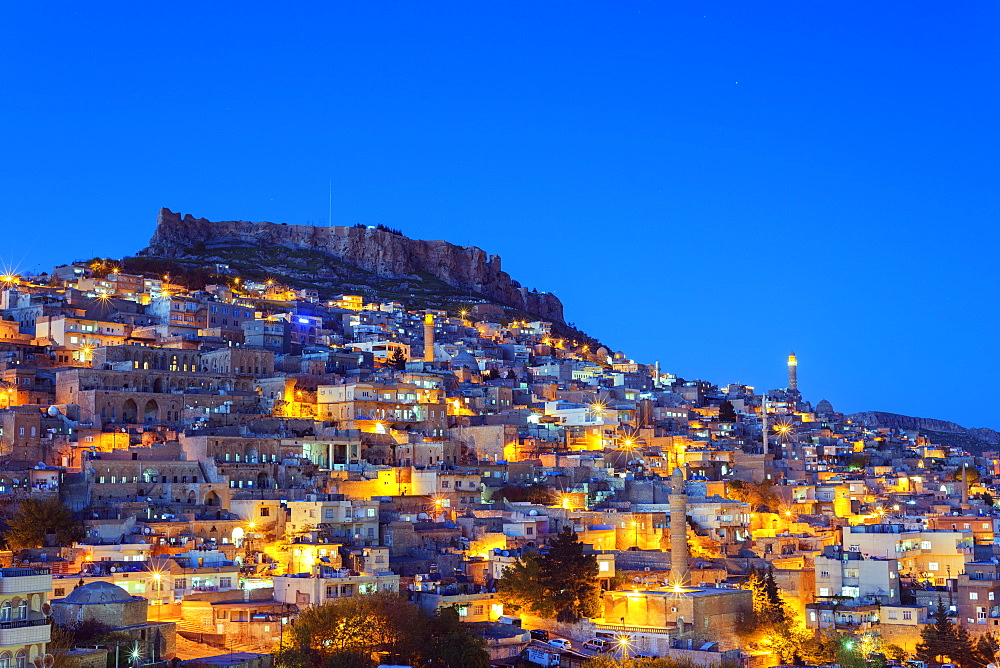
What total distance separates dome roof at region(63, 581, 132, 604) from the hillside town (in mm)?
79

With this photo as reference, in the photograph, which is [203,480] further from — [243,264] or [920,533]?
[243,264]

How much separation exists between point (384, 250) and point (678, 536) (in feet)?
240

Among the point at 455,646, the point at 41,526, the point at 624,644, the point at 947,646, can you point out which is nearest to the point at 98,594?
the point at 41,526

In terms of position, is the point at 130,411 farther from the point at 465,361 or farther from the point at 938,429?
the point at 938,429

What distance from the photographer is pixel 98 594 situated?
28.5 metres

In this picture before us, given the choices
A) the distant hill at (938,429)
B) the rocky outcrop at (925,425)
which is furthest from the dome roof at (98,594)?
the rocky outcrop at (925,425)

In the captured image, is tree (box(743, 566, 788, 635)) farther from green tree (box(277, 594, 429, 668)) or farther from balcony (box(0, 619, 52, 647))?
balcony (box(0, 619, 52, 647))

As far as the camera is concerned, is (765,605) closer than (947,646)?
No

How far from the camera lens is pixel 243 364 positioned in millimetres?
54000

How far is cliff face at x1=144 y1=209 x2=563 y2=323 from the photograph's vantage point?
355 feet

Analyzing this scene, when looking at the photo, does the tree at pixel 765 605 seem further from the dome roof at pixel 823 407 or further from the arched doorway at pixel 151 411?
the dome roof at pixel 823 407

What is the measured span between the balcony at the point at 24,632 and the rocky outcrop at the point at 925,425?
283 ft

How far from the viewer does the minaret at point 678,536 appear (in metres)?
39.4

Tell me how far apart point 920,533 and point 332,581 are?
21.3m
